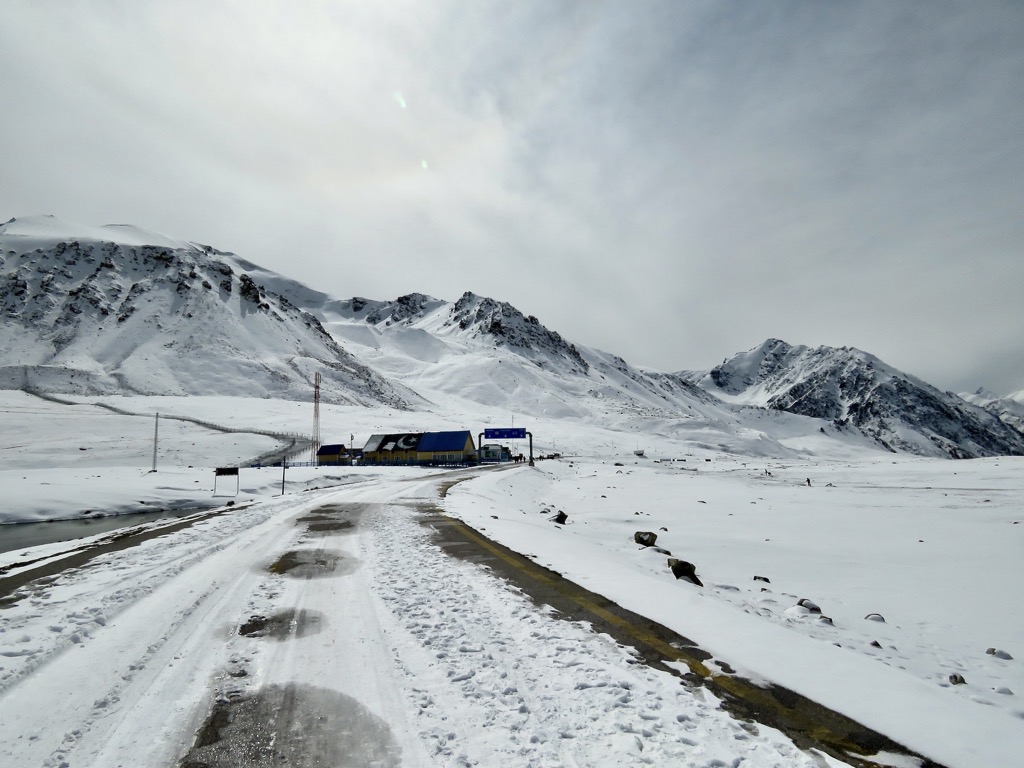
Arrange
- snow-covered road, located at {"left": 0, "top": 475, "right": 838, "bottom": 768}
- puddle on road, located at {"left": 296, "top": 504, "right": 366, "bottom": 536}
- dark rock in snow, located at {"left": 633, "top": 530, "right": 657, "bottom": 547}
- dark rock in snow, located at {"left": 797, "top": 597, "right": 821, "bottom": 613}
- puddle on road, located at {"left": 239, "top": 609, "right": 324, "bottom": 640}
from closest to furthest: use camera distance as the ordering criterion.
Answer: snow-covered road, located at {"left": 0, "top": 475, "right": 838, "bottom": 768} < puddle on road, located at {"left": 239, "top": 609, "right": 324, "bottom": 640} < dark rock in snow, located at {"left": 797, "top": 597, "right": 821, "bottom": 613} < puddle on road, located at {"left": 296, "top": 504, "right": 366, "bottom": 536} < dark rock in snow, located at {"left": 633, "top": 530, "right": 657, "bottom": 547}

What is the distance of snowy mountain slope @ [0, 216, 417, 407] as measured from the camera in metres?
131

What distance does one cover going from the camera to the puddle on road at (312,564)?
834 centimetres

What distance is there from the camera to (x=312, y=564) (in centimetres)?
900

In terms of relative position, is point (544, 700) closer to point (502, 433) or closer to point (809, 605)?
point (809, 605)

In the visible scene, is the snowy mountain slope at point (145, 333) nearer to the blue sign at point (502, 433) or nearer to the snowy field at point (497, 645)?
the blue sign at point (502, 433)

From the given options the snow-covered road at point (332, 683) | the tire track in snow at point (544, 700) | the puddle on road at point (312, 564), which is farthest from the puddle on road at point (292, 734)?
the puddle on road at point (312, 564)

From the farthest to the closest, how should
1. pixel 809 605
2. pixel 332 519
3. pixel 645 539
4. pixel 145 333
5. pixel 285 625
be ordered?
pixel 145 333, pixel 332 519, pixel 645 539, pixel 809 605, pixel 285 625

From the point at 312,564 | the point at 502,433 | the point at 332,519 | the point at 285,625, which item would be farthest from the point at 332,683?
the point at 502,433

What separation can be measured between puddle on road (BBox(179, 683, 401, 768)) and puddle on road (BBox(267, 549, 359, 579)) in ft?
14.2

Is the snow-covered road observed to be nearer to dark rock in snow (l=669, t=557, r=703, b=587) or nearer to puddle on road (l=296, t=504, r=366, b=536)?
dark rock in snow (l=669, t=557, r=703, b=587)

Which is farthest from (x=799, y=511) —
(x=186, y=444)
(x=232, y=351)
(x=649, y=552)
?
(x=232, y=351)

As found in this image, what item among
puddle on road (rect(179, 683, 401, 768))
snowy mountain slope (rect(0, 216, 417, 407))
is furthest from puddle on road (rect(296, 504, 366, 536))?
snowy mountain slope (rect(0, 216, 417, 407))

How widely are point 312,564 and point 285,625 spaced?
133 inches

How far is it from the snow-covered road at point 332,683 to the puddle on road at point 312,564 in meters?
0.44
